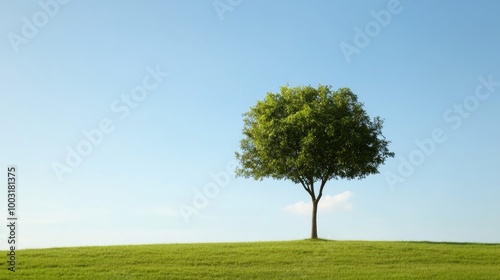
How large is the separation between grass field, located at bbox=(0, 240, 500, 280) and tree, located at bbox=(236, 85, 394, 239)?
8267 mm

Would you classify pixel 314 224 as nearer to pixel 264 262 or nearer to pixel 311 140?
pixel 311 140

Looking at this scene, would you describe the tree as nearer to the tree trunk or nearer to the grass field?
the tree trunk

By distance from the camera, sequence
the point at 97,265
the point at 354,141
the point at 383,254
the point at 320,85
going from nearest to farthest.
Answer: the point at 97,265 < the point at 383,254 < the point at 354,141 < the point at 320,85

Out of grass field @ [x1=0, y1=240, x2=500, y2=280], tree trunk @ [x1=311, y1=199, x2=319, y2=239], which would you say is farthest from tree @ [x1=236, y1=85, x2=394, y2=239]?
grass field @ [x1=0, y1=240, x2=500, y2=280]

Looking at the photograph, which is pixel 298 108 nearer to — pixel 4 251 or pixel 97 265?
pixel 97 265

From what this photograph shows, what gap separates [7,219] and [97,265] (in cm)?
659

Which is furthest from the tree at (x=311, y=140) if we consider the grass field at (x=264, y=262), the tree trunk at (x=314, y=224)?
the grass field at (x=264, y=262)

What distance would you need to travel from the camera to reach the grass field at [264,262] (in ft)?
106

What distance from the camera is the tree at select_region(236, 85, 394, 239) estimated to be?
161 ft

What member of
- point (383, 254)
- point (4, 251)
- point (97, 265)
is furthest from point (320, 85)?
point (4, 251)

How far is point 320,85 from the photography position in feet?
172

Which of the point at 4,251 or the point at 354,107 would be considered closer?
the point at 4,251

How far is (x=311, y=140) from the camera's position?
4784 centimetres

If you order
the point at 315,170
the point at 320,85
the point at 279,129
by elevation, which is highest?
the point at 320,85
